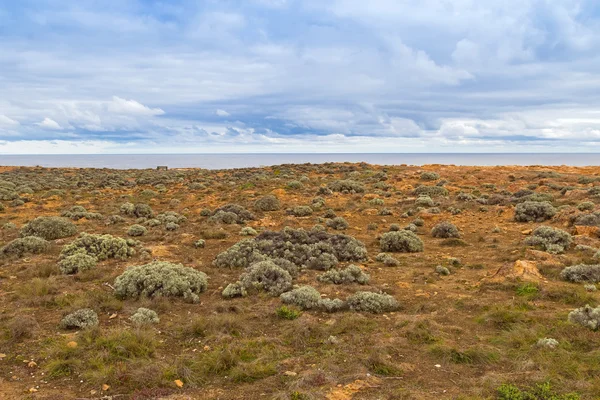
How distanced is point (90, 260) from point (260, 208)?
37.7 ft

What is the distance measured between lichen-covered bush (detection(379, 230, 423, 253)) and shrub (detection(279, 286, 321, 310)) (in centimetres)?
576

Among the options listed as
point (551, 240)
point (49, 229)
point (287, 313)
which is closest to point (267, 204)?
point (49, 229)

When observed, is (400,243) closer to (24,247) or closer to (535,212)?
(535,212)

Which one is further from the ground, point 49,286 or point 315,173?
point 315,173

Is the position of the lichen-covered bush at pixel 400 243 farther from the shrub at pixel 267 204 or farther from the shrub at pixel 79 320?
the shrub at pixel 79 320

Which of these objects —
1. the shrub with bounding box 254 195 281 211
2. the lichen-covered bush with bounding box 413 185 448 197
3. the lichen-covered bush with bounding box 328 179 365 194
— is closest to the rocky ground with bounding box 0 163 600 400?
the shrub with bounding box 254 195 281 211

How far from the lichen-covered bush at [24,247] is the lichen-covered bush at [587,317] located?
1557 centimetres

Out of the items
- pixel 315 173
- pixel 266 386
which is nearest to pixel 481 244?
pixel 266 386

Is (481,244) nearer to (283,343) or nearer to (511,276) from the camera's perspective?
(511,276)

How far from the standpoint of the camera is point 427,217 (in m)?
20.5

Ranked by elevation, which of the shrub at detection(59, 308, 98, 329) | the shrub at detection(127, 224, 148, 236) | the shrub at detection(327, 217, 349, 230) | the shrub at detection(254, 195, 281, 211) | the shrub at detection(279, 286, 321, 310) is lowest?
the shrub at detection(59, 308, 98, 329)

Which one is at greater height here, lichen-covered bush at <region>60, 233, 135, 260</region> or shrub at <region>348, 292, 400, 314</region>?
lichen-covered bush at <region>60, 233, 135, 260</region>

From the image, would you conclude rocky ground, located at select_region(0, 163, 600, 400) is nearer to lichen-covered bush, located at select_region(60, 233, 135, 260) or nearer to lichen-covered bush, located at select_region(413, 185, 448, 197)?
lichen-covered bush, located at select_region(60, 233, 135, 260)

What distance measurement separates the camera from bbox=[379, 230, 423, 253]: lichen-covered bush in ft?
47.8
